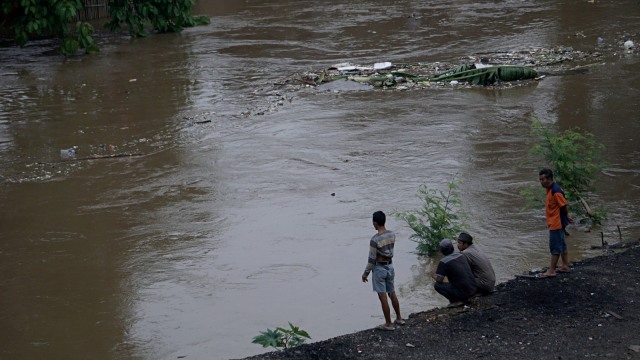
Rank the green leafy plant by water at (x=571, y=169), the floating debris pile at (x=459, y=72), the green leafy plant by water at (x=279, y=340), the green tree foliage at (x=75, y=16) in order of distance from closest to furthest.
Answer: the green leafy plant by water at (x=279, y=340)
the green leafy plant by water at (x=571, y=169)
the floating debris pile at (x=459, y=72)
the green tree foliage at (x=75, y=16)

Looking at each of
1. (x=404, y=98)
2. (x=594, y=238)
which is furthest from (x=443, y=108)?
(x=594, y=238)

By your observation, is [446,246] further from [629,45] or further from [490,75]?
[629,45]

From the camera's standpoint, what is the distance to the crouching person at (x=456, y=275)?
7.85 meters

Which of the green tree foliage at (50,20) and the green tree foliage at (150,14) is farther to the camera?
the green tree foliage at (150,14)

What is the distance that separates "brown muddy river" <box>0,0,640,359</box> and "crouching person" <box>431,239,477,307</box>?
3.02 feet

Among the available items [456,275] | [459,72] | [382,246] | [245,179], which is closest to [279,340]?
[382,246]

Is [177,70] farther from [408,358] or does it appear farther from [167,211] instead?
[408,358]

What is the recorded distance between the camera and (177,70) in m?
19.7

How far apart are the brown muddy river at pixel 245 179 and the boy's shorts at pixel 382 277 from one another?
3.28ft

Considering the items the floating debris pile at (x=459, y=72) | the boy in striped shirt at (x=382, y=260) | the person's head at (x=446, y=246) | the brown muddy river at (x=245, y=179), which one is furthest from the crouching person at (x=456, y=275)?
the floating debris pile at (x=459, y=72)

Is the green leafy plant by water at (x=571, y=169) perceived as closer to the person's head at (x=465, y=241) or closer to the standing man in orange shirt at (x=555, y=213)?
the standing man in orange shirt at (x=555, y=213)

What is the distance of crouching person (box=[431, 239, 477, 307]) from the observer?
7848 mm

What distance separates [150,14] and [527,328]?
17578 mm

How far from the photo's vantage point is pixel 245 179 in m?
12.8
